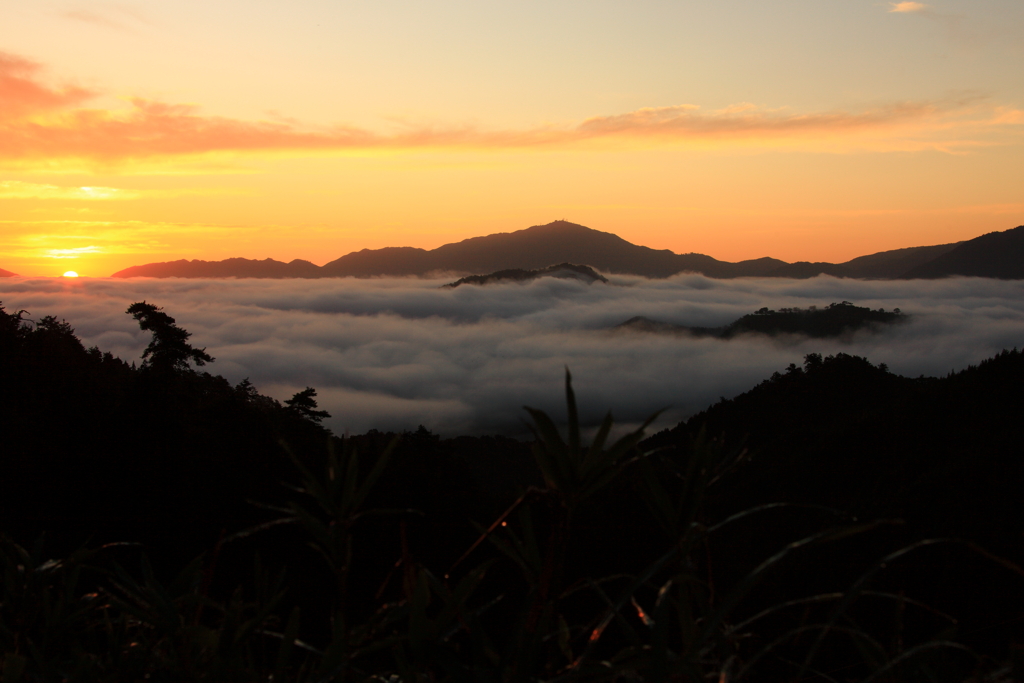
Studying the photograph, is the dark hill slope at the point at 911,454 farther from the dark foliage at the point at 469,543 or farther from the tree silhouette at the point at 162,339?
the tree silhouette at the point at 162,339

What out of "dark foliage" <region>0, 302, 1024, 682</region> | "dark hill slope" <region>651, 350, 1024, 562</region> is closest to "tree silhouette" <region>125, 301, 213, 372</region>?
"dark foliage" <region>0, 302, 1024, 682</region>

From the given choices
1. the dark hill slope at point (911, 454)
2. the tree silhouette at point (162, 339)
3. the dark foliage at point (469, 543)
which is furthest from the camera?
the dark hill slope at point (911, 454)

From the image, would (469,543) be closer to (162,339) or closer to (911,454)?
(162,339)

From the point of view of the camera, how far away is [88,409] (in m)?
21.8

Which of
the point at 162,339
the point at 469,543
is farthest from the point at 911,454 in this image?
the point at 162,339

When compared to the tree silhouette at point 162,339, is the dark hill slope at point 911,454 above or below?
below

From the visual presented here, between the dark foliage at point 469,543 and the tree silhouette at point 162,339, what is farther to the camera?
the tree silhouette at point 162,339

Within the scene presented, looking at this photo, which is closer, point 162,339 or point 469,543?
point 469,543

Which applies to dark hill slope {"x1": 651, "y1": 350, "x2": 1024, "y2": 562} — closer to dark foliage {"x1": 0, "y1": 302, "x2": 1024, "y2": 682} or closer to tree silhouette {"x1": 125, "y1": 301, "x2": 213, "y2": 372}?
dark foliage {"x1": 0, "y1": 302, "x2": 1024, "y2": 682}

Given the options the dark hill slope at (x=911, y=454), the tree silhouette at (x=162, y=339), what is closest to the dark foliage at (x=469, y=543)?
the tree silhouette at (x=162, y=339)

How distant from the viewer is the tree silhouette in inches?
1307

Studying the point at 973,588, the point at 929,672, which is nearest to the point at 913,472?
the point at 973,588

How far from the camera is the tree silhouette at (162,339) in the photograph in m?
33.2

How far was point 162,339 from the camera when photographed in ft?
111
